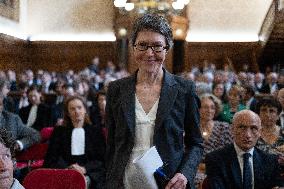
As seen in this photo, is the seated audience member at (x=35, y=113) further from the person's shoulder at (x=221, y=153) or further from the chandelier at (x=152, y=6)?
the person's shoulder at (x=221, y=153)

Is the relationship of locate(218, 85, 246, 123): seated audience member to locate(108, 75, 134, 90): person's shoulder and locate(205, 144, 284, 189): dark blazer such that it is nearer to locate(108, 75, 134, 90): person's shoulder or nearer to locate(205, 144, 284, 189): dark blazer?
locate(205, 144, 284, 189): dark blazer

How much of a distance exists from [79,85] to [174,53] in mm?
7865

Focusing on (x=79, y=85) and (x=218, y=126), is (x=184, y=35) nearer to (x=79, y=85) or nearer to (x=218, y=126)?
(x=79, y=85)

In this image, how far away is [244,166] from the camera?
9.80 ft

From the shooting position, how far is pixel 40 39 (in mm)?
16906

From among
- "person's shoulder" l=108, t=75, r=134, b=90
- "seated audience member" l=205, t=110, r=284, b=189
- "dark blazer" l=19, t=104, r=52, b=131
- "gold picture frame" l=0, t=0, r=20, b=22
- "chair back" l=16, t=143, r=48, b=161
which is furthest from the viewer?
"gold picture frame" l=0, t=0, r=20, b=22

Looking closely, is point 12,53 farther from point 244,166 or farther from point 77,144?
point 244,166

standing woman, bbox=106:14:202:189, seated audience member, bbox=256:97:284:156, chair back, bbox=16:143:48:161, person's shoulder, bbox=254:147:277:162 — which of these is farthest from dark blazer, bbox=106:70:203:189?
chair back, bbox=16:143:48:161

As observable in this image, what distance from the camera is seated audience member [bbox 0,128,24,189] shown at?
1.61 metres

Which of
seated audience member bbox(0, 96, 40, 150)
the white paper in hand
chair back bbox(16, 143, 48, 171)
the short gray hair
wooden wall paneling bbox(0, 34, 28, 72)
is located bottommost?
chair back bbox(16, 143, 48, 171)

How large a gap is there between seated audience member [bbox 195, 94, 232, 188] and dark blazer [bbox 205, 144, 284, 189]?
787 millimetres

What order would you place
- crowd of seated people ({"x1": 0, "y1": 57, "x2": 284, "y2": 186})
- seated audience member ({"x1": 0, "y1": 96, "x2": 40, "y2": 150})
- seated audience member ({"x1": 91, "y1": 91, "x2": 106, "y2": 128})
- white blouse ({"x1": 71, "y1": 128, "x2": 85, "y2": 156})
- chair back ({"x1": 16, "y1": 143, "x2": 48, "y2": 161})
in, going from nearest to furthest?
crowd of seated people ({"x1": 0, "y1": 57, "x2": 284, "y2": 186})
white blouse ({"x1": 71, "y1": 128, "x2": 85, "y2": 156})
seated audience member ({"x1": 0, "y1": 96, "x2": 40, "y2": 150})
chair back ({"x1": 16, "y1": 143, "x2": 48, "y2": 161})
seated audience member ({"x1": 91, "y1": 91, "x2": 106, "y2": 128})

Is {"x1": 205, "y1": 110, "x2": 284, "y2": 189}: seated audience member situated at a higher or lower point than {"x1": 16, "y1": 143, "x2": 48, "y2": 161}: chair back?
higher

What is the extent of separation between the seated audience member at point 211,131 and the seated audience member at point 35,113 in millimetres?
2983
